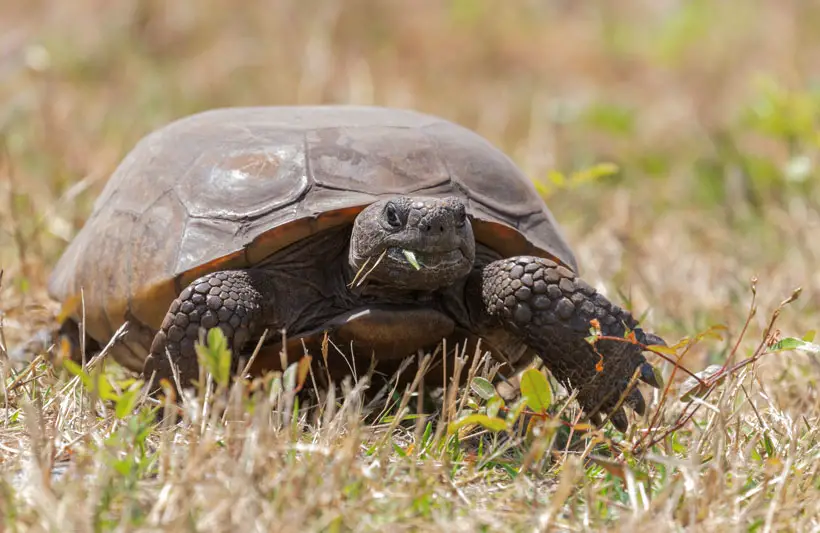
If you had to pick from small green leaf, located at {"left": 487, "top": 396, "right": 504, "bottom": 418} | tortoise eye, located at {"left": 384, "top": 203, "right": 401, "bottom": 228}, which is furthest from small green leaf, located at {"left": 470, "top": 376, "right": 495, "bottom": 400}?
tortoise eye, located at {"left": 384, "top": 203, "right": 401, "bottom": 228}

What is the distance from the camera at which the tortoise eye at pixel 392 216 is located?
293 cm

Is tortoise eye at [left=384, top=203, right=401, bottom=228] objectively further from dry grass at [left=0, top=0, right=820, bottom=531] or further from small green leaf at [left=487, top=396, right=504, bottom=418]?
small green leaf at [left=487, top=396, right=504, bottom=418]

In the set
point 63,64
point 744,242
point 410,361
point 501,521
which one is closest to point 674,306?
point 744,242

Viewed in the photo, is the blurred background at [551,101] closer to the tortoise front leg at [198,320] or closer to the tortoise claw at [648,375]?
the tortoise claw at [648,375]

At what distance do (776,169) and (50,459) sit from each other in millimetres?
5514

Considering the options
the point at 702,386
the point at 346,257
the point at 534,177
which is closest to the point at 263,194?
the point at 346,257

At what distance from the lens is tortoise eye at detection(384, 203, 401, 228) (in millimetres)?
2934

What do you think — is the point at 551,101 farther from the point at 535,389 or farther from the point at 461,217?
the point at 535,389

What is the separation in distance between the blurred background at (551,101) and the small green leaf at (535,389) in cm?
104

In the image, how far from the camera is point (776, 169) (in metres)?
6.65

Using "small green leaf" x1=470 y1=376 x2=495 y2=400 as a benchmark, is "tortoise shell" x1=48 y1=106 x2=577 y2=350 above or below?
above

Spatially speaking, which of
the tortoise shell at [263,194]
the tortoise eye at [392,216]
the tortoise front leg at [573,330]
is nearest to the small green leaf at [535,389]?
the tortoise front leg at [573,330]

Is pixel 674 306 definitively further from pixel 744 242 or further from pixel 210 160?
pixel 210 160

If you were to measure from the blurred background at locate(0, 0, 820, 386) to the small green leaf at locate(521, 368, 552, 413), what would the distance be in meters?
1.04
